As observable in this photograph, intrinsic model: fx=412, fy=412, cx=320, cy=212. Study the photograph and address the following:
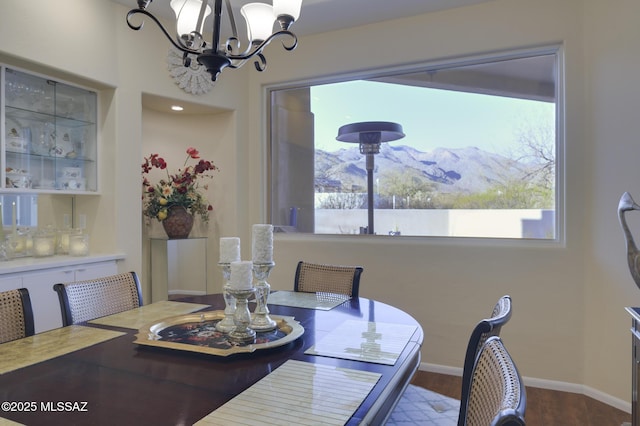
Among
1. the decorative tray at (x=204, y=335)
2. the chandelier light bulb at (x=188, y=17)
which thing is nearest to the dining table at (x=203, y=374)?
the decorative tray at (x=204, y=335)

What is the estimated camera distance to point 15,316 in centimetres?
160

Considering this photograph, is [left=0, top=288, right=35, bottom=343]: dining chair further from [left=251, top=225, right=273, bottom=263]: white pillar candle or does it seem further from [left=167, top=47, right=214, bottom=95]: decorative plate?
[left=167, top=47, right=214, bottom=95]: decorative plate

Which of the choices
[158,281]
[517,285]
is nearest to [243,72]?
[158,281]

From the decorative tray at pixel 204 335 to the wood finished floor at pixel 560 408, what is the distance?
5.68 ft

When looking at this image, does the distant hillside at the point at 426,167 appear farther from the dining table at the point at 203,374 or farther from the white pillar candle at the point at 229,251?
the white pillar candle at the point at 229,251

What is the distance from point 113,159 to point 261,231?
2125 millimetres

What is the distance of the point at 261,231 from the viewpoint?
167 cm

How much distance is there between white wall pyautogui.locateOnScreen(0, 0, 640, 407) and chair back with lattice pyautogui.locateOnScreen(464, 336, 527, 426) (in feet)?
6.93

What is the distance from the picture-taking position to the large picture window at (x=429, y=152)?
10.1 ft

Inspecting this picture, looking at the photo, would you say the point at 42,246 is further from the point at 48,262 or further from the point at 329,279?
the point at 329,279

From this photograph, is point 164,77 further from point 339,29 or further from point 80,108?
point 339,29

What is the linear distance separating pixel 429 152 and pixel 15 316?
293 centimetres

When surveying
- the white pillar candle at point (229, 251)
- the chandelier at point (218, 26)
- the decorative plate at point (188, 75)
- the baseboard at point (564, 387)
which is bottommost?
the baseboard at point (564, 387)

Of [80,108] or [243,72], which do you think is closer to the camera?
[80,108]
